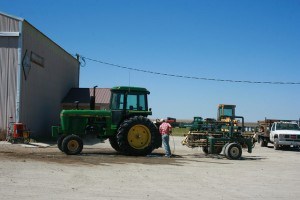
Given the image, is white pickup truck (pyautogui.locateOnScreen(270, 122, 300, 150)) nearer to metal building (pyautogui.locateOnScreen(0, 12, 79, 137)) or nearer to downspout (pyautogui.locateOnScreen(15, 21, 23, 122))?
metal building (pyautogui.locateOnScreen(0, 12, 79, 137))

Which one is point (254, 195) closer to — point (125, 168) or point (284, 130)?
point (125, 168)

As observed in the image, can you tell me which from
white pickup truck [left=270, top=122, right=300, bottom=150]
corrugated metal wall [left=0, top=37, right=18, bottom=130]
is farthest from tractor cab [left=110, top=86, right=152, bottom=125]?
white pickup truck [left=270, top=122, right=300, bottom=150]

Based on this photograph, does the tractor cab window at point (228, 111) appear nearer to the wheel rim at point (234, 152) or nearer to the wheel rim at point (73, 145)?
the wheel rim at point (234, 152)

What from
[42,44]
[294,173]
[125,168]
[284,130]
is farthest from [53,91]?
[294,173]

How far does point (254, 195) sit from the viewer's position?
907cm

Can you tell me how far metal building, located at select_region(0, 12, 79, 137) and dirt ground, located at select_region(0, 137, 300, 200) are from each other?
8.40 metres

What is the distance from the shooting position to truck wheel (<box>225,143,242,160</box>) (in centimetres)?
1756

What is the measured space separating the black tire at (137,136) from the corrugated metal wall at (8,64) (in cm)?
850

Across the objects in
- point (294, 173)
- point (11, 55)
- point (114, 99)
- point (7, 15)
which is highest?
point (7, 15)

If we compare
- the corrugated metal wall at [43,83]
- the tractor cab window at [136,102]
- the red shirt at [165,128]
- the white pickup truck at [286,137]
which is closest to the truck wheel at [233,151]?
the red shirt at [165,128]

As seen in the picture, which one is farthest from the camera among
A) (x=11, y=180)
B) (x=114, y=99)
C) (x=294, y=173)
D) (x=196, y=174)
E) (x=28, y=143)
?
(x=28, y=143)

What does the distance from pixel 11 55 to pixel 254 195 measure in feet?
57.4

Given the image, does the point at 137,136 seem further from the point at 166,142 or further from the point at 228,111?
the point at 228,111

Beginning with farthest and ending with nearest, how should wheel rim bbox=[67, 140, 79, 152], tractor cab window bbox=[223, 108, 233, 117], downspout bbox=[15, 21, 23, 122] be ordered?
1. tractor cab window bbox=[223, 108, 233, 117]
2. downspout bbox=[15, 21, 23, 122]
3. wheel rim bbox=[67, 140, 79, 152]
